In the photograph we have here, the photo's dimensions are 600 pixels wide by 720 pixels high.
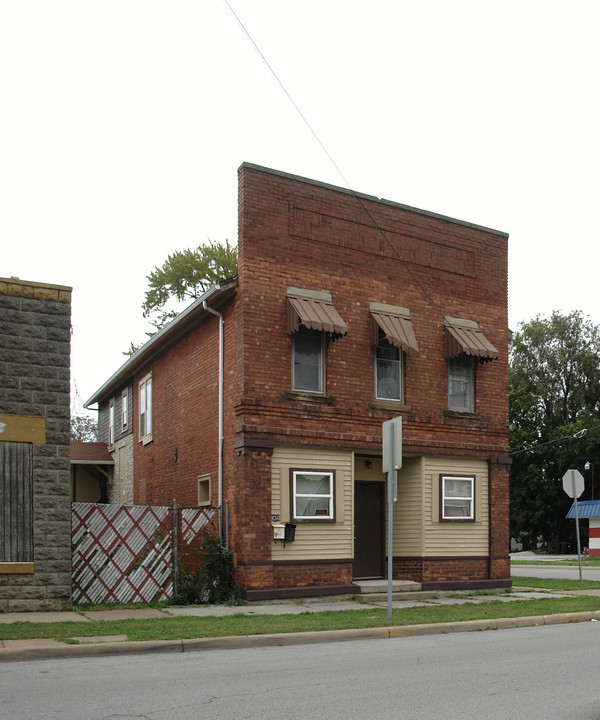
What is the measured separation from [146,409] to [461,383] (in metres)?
9.10

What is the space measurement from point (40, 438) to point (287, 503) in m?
4.88

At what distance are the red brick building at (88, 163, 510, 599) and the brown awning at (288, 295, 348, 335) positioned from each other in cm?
4

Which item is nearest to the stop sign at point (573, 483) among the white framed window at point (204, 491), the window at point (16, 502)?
the white framed window at point (204, 491)

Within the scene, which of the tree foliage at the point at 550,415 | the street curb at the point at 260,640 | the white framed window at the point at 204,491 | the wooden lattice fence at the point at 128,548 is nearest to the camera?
the street curb at the point at 260,640

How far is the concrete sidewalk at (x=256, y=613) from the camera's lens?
32.7 ft

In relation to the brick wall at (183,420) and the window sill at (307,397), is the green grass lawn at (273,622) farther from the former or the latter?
the brick wall at (183,420)

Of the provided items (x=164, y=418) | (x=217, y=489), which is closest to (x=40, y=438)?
(x=217, y=489)

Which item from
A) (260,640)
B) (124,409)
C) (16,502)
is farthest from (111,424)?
(260,640)

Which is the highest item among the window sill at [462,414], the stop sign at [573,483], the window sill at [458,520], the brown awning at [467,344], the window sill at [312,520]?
the brown awning at [467,344]

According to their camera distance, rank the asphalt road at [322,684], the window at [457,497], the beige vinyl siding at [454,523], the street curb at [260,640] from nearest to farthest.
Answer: the asphalt road at [322,684], the street curb at [260,640], the beige vinyl siding at [454,523], the window at [457,497]

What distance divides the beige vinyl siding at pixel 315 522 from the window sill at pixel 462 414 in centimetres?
282

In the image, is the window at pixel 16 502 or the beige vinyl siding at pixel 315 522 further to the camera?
the beige vinyl siding at pixel 315 522

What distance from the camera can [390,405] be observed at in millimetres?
17656

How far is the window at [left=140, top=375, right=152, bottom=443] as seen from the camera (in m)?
22.8
